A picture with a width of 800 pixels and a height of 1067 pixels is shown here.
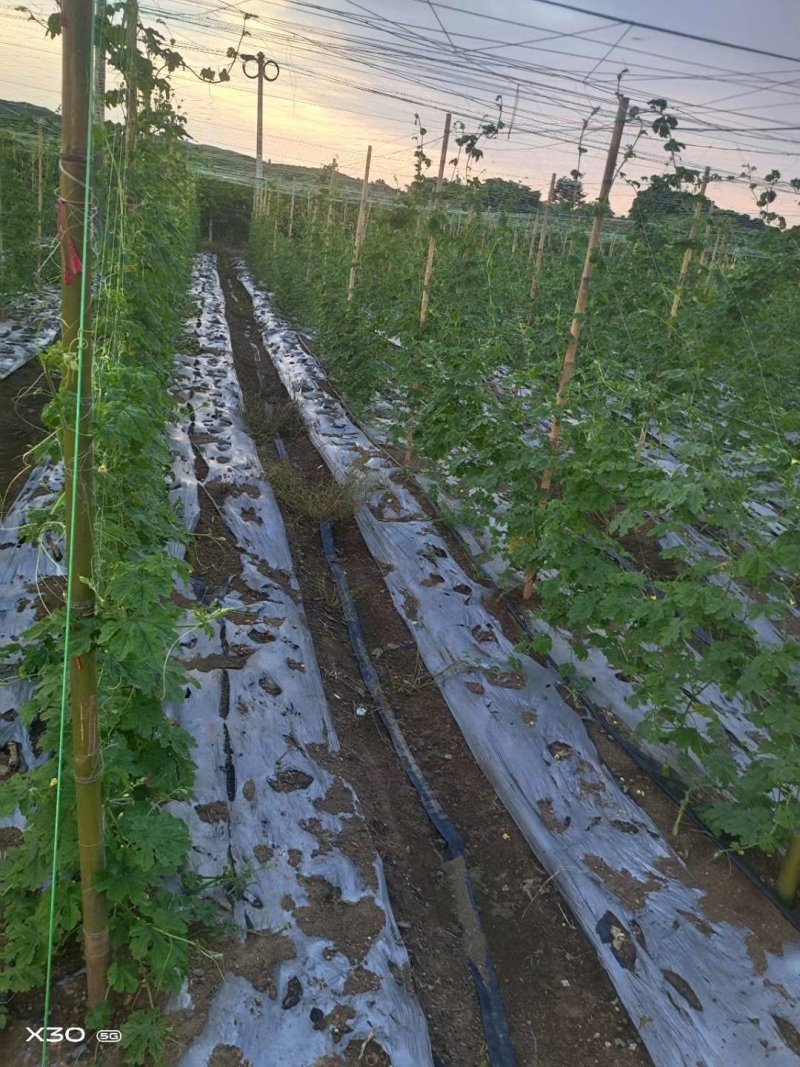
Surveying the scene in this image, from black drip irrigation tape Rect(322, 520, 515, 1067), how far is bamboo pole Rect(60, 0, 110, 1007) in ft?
5.32

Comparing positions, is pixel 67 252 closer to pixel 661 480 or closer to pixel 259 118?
pixel 661 480

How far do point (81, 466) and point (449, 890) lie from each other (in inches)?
114

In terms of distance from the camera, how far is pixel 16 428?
7.52 metres

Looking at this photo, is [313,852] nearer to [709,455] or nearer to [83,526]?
[83,526]

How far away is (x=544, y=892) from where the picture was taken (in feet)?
11.5

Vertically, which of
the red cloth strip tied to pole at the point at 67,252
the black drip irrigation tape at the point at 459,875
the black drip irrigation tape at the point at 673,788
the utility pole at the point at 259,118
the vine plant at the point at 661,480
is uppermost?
the utility pole at the point at 259,118

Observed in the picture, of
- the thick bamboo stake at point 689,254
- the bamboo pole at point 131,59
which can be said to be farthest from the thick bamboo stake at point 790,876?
the bamboo pole at point 131,59

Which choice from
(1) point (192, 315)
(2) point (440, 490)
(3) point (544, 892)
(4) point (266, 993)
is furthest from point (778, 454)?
(1) point (192, 315)

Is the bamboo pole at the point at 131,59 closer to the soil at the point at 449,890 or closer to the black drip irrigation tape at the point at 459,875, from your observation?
the soil at the point at 449,890

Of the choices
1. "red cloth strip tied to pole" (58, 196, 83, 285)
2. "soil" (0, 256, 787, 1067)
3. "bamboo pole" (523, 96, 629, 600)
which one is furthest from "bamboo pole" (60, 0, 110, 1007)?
"bamboo pole" (523, 96, 629, 600)

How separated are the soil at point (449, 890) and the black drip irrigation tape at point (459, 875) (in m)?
0.04

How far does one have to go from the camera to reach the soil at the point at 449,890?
9.47 feet

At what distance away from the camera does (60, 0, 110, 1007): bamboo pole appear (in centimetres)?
151

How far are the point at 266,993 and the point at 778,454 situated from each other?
10.7ft
